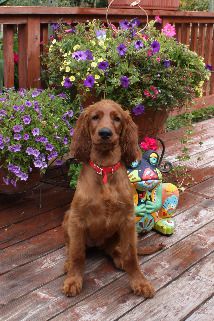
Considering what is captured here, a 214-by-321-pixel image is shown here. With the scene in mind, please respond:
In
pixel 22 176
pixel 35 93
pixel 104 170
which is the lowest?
Result: pixel 22 176

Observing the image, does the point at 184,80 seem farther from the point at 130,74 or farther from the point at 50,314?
the point at 50,314

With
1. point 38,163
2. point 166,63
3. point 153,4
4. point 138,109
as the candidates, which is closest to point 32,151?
point 38,163

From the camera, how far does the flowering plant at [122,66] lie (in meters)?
3.49

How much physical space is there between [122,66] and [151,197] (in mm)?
1006

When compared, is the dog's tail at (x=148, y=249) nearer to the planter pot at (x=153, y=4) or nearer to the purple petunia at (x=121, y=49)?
the purple petunia at (x=121, y=49)

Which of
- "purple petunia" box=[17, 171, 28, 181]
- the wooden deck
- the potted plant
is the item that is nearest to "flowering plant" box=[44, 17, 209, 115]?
the potted plant

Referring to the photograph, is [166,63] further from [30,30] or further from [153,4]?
[153,4]

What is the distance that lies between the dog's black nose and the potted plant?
1095 millimetres

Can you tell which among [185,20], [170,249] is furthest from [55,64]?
[185,20]

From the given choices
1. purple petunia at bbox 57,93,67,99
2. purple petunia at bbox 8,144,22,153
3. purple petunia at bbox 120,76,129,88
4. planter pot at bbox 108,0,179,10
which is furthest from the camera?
planter pot at bbox 108,0,179,10

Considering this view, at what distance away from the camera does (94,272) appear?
2740mm

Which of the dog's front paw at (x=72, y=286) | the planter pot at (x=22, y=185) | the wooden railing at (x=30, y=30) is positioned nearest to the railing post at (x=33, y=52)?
the wooden railing at (x=30, y=30)

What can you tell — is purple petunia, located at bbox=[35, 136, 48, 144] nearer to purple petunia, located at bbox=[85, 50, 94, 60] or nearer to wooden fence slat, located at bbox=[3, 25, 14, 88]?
purple petunia, located at bbox=[85, 50, 94, 60]

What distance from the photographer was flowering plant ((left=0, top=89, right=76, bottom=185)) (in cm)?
322
